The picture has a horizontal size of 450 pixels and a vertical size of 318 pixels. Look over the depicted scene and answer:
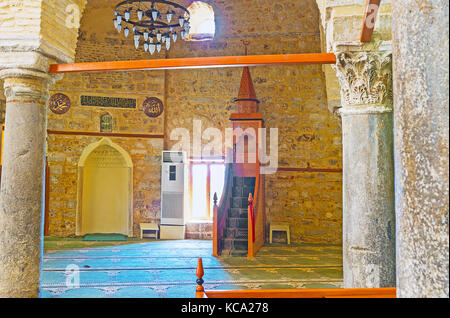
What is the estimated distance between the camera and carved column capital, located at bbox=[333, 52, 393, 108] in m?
3.50

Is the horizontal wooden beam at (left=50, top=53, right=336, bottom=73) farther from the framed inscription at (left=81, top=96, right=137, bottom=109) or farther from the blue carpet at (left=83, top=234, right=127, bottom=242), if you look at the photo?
the framed inscription at (left=81, top=96, right=137, bottom=109)

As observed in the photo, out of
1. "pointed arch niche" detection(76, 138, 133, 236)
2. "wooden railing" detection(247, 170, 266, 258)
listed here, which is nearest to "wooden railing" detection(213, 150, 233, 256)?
"wooden railing" detection(247, 170, 266, 258)

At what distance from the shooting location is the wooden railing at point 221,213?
7.61m

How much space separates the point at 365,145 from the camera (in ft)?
11.3

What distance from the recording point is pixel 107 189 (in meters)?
10.3

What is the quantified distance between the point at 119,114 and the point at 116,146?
753mm

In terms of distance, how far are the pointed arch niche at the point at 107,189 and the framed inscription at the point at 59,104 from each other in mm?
1104

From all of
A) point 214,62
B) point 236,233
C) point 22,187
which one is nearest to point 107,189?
point 236,233

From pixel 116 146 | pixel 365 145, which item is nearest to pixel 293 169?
pixel 116 146

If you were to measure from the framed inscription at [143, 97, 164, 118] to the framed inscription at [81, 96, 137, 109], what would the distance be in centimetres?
26

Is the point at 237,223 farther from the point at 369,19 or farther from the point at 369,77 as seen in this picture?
the point at 369,19

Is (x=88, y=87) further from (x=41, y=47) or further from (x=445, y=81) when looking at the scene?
(x=445, y=81)

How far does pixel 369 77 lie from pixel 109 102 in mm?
7596
